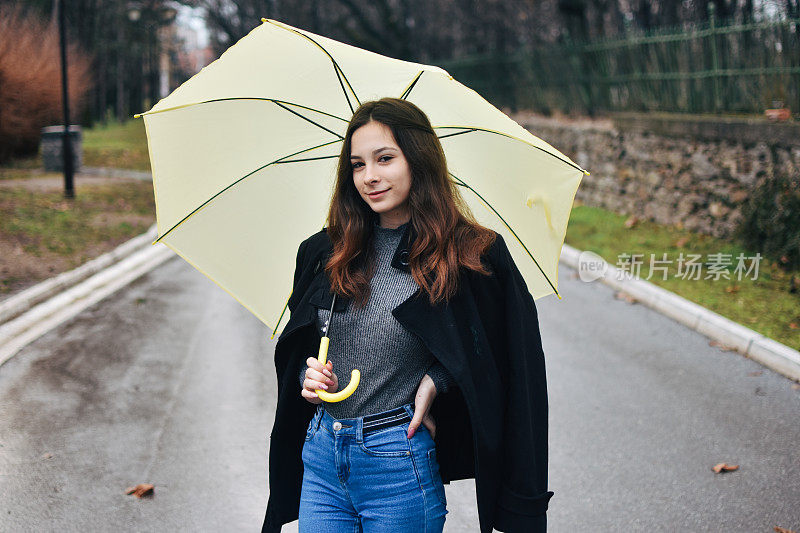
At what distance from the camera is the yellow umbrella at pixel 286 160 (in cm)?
265

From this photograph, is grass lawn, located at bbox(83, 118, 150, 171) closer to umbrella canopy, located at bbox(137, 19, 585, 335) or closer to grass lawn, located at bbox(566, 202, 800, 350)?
grass lawn, located at bbox(566, 202, 800, 350)

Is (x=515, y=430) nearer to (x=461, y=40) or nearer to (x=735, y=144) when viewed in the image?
(x=735, y=144)

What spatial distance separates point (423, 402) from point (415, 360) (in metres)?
0.14

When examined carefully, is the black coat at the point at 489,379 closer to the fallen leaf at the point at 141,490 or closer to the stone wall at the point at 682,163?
the fallen leaf at the point at 141,490

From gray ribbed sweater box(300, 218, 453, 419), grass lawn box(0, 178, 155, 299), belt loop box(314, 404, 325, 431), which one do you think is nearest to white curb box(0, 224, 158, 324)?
grass lawn box(0, 178, 155, 299)

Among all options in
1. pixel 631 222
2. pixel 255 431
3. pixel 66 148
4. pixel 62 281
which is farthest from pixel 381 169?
pixel 66 148

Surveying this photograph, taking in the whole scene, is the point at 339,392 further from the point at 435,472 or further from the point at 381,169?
the point at 381,169

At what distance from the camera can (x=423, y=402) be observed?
2.29 metres

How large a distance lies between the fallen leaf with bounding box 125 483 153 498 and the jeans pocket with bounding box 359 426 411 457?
2.72m

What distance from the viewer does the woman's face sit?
7.88ft

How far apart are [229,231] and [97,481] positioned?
2440 mm

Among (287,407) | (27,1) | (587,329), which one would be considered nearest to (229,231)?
(287,407)

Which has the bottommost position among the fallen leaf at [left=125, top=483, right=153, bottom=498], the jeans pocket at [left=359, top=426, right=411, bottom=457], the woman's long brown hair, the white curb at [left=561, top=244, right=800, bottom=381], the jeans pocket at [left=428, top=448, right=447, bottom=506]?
the fallen leaf at [left=125, top=483, right=153, bottom=498]

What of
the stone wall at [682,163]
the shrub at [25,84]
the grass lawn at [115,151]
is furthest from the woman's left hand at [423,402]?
the grass lawn at [115,151]
